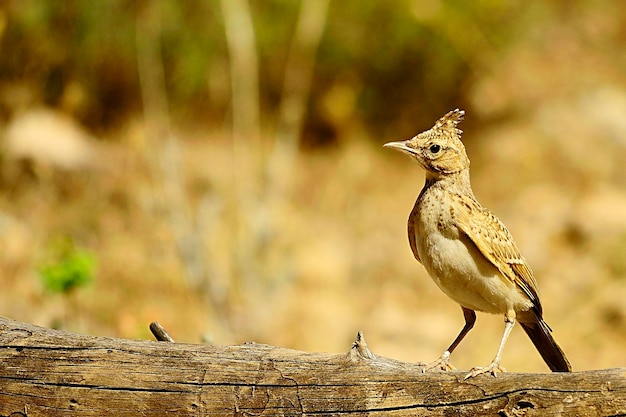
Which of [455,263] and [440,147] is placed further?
[440,147]

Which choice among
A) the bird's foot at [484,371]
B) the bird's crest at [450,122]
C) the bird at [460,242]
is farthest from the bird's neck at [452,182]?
the bird's foot at [484,371]

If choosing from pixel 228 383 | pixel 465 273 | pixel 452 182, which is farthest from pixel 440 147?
pixel 228 383

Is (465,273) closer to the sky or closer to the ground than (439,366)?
closer to the sky

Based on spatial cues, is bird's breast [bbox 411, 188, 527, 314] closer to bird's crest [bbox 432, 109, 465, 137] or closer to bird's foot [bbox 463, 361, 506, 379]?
bird's crest [bbox 432, 109, 465, 137]

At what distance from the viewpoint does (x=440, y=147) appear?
3.24 metres

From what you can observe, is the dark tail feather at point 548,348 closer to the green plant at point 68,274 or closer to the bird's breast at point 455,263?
the bird's breast at point 455,263

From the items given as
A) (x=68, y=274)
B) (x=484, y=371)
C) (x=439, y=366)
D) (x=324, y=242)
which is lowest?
(x=484, y=371)

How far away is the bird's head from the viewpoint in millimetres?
3238

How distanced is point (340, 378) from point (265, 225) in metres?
5.06

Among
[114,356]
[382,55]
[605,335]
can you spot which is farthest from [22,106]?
[114,356]

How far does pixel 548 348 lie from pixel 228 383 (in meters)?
1.27

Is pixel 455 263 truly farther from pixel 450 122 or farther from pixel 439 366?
pixel 450 122

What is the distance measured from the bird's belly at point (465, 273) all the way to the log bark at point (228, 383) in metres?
0.42

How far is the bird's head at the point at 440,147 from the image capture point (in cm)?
324
